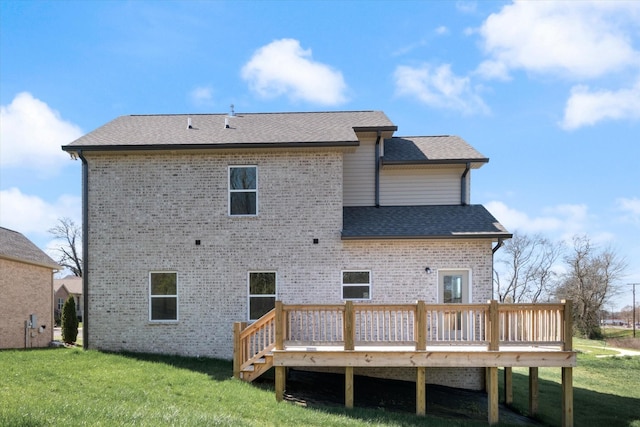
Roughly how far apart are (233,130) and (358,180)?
403 cm

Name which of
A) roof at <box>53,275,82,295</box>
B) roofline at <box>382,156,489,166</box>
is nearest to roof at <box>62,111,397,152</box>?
roofline at <box>382,156,489,166</box>

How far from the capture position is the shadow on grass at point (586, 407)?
12.8 metres

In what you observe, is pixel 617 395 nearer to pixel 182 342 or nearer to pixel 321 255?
pixel 321 255

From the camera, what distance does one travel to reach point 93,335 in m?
15.0

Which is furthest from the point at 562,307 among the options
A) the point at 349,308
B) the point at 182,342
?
→ the point at 182,342

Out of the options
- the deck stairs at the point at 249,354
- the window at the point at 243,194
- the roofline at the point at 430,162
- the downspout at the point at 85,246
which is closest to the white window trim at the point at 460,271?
the roofline at the point at 430,162

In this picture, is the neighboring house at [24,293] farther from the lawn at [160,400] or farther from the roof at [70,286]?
the roof at [70,286]

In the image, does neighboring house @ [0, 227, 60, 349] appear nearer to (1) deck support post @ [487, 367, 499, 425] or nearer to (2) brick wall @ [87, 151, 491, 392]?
(2) brick wall @ [87, 151, 491, 392]

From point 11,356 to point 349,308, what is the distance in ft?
28.6

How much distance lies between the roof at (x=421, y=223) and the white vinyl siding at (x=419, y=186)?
243mm

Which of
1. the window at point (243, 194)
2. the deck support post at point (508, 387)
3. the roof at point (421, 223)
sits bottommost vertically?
the deck support post at point (508, 387)

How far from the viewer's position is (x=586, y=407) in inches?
567

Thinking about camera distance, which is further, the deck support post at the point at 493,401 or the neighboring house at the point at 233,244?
the neighboring house at the point at 233,244

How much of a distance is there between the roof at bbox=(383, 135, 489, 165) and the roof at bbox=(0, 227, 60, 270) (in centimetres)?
1490
